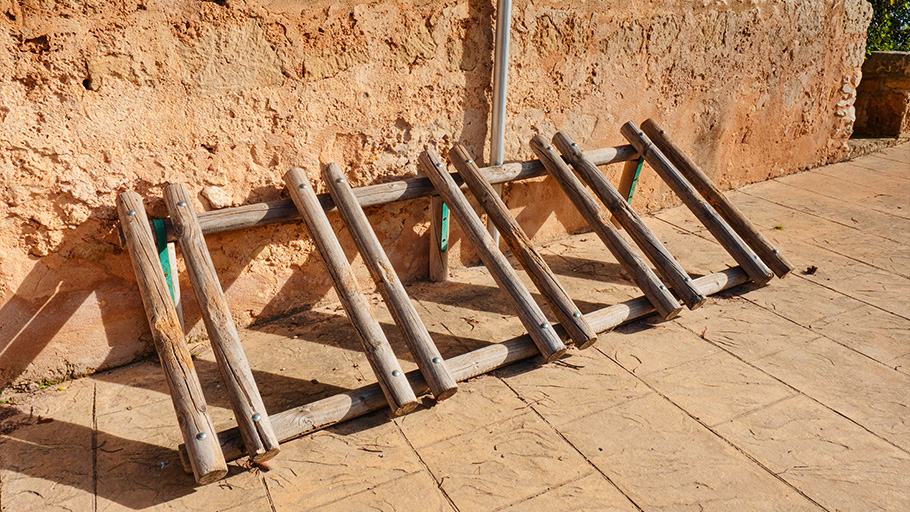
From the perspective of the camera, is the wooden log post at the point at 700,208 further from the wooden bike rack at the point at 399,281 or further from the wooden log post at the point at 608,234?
the wooden log post at the point at 608,234

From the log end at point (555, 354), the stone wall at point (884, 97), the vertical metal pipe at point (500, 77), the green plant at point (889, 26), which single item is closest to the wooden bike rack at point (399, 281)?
the log end at point (555, 354)

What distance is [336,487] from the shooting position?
2.48 meters

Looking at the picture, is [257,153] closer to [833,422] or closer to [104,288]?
[104,288]

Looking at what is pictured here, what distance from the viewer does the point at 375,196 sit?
3531mm

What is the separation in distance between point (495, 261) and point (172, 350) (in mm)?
1586

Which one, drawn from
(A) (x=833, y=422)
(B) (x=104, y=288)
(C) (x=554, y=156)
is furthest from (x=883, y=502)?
(B) (x=104, y=288)

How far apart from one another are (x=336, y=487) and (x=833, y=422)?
6.87ft

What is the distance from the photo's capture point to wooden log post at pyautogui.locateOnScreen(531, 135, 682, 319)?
3533 millimetres

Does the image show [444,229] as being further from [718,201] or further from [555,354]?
[718,201]

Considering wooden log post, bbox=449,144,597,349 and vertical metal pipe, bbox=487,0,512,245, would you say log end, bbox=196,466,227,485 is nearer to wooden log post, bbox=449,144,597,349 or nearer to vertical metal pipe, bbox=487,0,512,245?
wooden log post, bbox=449,144,597,349

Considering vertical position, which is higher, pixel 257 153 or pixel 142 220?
pixel 257 153

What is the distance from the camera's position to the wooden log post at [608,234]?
3.53m

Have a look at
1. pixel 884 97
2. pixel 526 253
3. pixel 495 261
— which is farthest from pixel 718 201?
pixel 884 97

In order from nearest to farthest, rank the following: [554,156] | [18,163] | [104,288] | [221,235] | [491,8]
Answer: [18,163], [104,288], [221,235], [491,8], [554,156]
